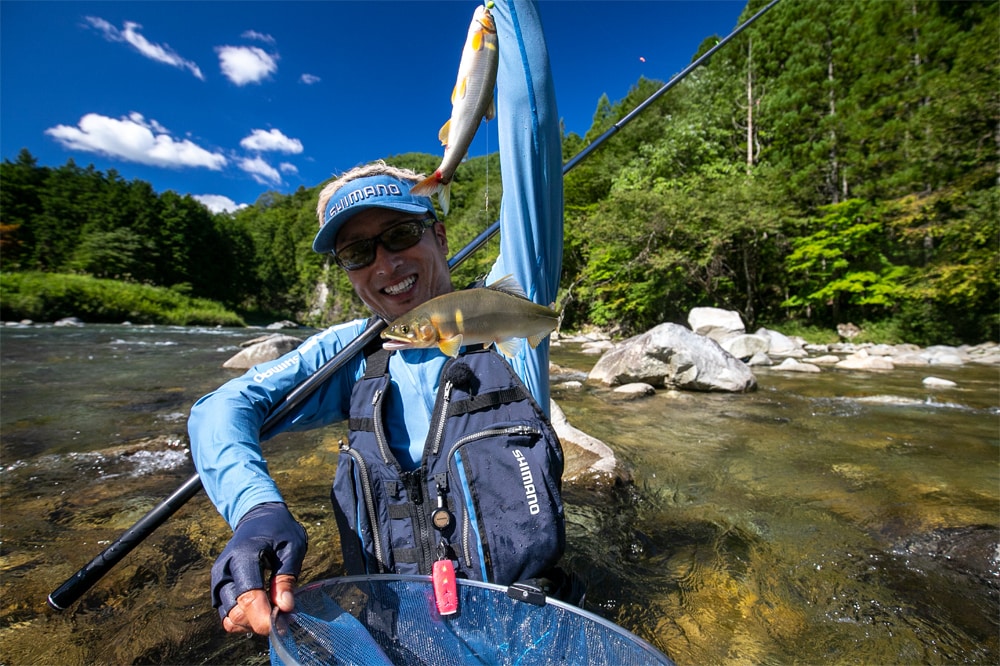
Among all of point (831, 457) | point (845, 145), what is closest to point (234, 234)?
point (845, 145)

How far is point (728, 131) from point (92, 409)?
31.2 meters

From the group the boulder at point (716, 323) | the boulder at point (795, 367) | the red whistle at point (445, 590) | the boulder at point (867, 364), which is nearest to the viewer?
the red whistle at point (445, 590)

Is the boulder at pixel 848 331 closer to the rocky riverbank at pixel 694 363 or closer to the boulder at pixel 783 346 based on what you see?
the boulder at pixel 783 346

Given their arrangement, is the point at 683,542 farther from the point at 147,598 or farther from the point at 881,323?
the point at 881,323

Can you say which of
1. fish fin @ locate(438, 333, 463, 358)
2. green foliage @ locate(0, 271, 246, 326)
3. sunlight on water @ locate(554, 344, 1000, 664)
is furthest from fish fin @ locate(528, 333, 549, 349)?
green foliage @ locate(0, 271, 246, 326)

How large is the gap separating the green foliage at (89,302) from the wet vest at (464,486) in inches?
1516

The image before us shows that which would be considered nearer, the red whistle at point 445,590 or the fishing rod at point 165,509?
the red whistle at point 445,590

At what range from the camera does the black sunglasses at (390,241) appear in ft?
6.56

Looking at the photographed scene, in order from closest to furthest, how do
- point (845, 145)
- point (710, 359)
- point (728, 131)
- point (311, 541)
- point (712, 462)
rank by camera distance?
1. point (311, 541)
2. point (712, 462)
3. point (710, 359)
4. point (845, 145)
5. point (728, 131)

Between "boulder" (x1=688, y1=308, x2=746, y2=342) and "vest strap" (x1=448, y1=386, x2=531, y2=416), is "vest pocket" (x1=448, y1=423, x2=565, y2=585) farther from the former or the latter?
"boulder" (x1=688, y1=308, x2=746, y2=342)

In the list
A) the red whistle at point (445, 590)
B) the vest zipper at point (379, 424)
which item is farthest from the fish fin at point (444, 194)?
the red whistle at point (445, 590)

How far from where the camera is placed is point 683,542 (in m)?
3.47

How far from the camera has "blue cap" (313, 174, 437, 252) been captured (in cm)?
191

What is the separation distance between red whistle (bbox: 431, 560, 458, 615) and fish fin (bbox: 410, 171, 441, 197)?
1.41 m
